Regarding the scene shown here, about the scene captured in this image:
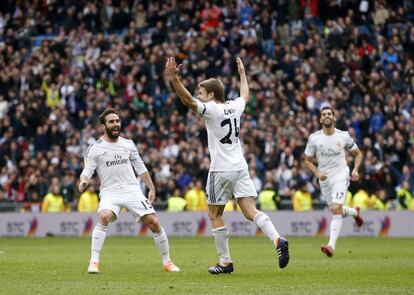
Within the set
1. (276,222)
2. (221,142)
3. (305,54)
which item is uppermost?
(305,54)

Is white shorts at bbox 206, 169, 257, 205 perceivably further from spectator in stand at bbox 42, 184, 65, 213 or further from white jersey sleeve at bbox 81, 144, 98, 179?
spectator in stand at bbox 42, 184, 65, 213

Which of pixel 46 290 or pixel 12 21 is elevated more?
pixel 12 21

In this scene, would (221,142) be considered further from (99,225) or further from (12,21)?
(12,21)

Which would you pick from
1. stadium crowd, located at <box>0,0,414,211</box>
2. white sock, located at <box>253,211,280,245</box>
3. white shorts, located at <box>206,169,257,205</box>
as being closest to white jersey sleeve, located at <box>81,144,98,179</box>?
white shorts, located at <box>206,169,257,205</box>

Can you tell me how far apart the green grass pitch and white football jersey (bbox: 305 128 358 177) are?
1.60m

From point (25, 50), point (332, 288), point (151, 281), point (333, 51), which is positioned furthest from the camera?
point (25, 50)

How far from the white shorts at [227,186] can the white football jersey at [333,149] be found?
20.6 ft

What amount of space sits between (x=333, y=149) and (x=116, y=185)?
6.24 meters

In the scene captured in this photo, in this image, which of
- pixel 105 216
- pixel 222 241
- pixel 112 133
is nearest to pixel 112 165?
pixel 112 133

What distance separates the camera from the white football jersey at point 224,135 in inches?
579

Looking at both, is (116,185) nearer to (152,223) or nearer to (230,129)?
(152,223)

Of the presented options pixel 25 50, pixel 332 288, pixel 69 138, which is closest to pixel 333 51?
pixel 69 138

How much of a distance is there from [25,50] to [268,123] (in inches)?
422

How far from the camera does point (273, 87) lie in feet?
115
